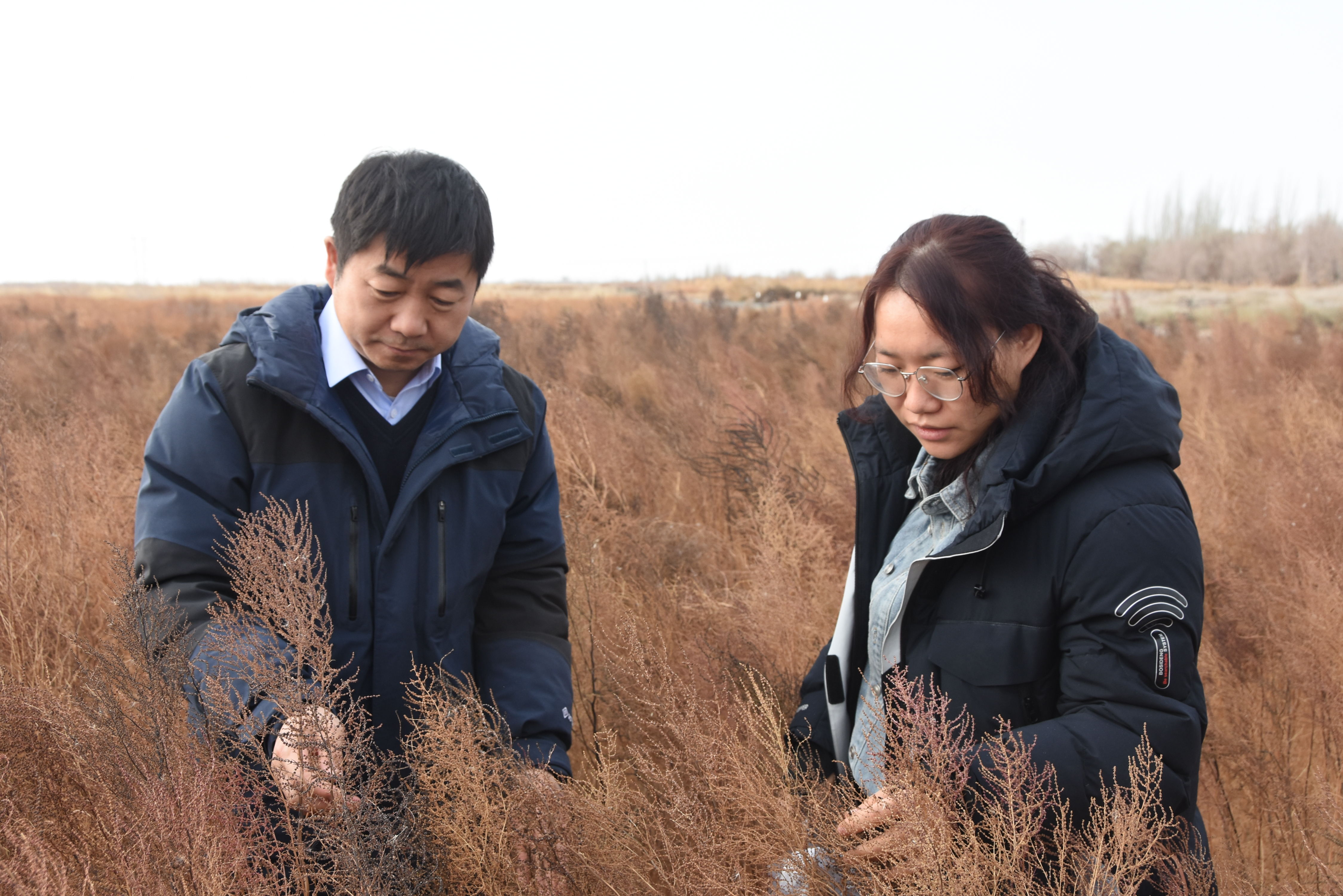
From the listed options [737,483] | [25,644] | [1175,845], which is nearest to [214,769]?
[1175,845]

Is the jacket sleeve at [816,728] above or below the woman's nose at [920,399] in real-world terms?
below

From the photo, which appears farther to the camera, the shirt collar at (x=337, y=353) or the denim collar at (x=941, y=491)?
the shirt collar at (x=337, y=353)

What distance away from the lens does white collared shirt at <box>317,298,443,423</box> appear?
1.80m

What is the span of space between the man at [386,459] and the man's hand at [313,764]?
1.23 ft

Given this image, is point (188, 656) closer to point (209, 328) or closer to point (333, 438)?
point (333, 438)

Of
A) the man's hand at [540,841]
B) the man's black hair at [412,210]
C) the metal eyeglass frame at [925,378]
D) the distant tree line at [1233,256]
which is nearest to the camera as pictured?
the man's hand at [540,841]

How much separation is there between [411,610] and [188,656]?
440mm

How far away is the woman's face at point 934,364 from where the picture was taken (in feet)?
5.09

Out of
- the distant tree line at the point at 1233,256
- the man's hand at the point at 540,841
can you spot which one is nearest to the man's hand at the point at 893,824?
the man's hand at the point at 540,841

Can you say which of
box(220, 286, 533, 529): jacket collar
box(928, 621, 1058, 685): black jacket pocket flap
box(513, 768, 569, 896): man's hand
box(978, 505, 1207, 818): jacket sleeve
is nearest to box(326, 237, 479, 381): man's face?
box(220, 286, 533, 529): jacket collar

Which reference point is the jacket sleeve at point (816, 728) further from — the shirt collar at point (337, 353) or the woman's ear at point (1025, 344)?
the shirt collar at point (337, 353)

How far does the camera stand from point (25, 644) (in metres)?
2.42

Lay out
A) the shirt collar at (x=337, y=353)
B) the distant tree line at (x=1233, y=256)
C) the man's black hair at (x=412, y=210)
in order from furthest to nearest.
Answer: the distant tree line at (x=1233, y=256)
the shirt collar at (x=337, y=353)
the man's black hair at (x=412, y=210)

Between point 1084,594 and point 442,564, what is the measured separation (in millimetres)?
1272
